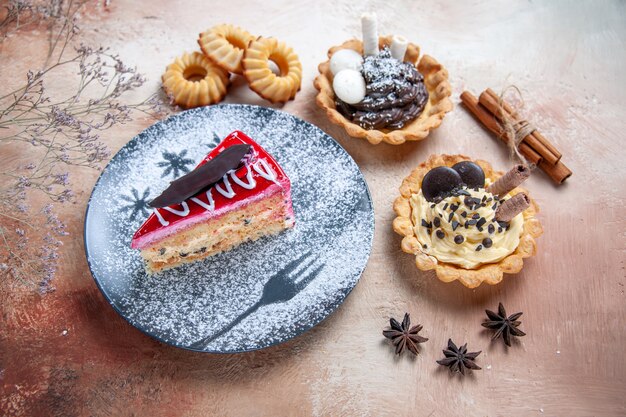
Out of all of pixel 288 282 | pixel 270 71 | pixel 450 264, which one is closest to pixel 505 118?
pixel 450 264

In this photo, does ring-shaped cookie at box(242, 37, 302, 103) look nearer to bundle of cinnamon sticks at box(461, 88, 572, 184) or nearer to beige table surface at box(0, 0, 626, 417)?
beige table surface at box(0, 0, 626, 417)

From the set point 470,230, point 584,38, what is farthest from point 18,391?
point 584,38

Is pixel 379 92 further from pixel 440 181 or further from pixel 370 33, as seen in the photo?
pixel 440 181

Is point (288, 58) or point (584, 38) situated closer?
point (288, 58)

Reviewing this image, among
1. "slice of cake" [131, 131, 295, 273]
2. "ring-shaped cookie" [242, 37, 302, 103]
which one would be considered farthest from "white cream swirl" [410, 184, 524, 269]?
"ring-shaped cookie" [242, 37, 302, 103]

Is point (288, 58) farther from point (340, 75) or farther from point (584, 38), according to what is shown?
point (584, 38)

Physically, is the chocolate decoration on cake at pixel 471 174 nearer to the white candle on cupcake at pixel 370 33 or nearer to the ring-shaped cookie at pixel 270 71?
the white candle on cupcake at pixel 370 33

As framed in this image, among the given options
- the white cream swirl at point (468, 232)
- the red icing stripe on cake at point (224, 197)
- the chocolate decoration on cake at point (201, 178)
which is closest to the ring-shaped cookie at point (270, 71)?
the red icing stripe on cake at point (224, 197)
